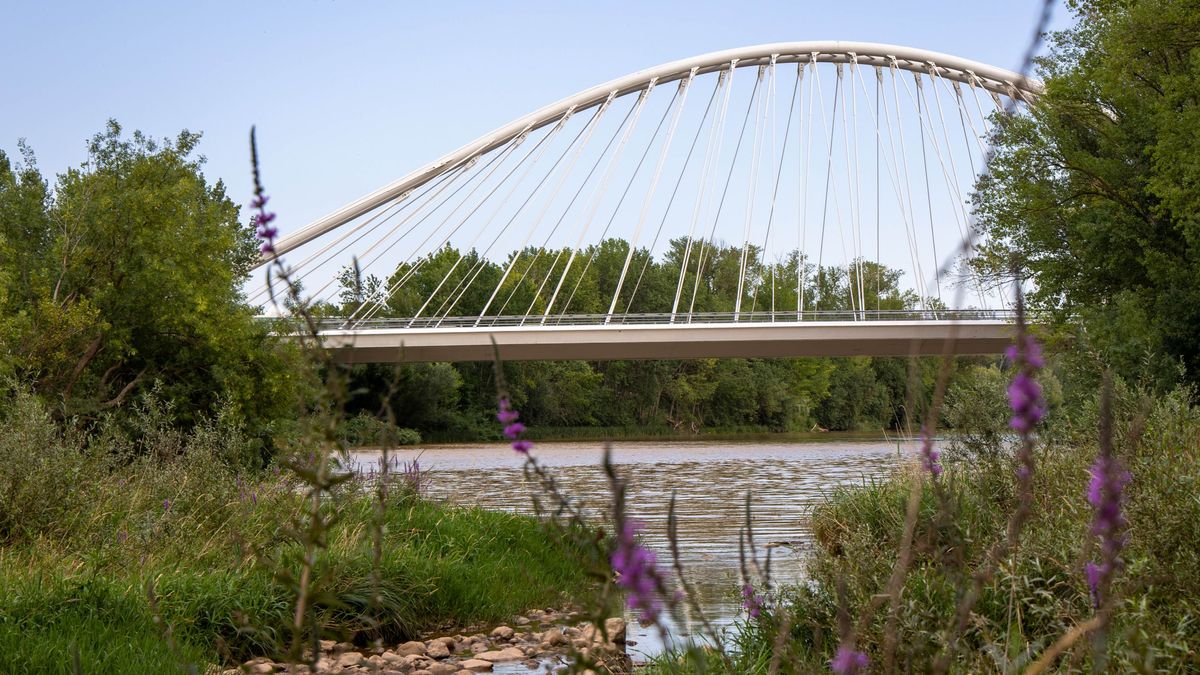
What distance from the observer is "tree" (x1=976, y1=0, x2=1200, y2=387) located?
18125mm

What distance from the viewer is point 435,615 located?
7.94m

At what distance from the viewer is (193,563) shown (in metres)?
7.35

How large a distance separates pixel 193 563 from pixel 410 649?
1.64 m

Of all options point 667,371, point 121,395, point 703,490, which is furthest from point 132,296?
point 667,371

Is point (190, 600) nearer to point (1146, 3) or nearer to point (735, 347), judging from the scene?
point (1146, 3)


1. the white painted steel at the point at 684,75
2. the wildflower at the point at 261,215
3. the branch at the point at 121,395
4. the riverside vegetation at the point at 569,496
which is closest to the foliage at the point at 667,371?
the white painted steel at the point at 684,75

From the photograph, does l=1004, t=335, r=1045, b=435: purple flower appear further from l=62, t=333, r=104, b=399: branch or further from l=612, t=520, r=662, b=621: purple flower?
l=62, t=333, r=104, b=399: branch

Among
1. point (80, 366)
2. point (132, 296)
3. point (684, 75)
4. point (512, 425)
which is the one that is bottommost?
point (512, 425)

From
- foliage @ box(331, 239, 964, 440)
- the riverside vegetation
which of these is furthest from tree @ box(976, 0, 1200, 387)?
foliage @ box(331, 239, 964, 440)

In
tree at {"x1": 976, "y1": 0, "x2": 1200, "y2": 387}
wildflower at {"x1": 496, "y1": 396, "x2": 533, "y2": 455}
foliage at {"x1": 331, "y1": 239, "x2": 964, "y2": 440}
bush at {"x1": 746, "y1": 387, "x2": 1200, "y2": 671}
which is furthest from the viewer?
foliage at {"x1": 331, "y1": 239, "x2": 964, "y2": 440}

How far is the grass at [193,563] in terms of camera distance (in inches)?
Result: 220

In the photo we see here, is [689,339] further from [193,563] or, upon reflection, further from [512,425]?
[512,425]

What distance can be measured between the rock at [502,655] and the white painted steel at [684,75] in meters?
35.4

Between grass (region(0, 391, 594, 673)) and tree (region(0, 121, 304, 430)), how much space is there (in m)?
11.0
